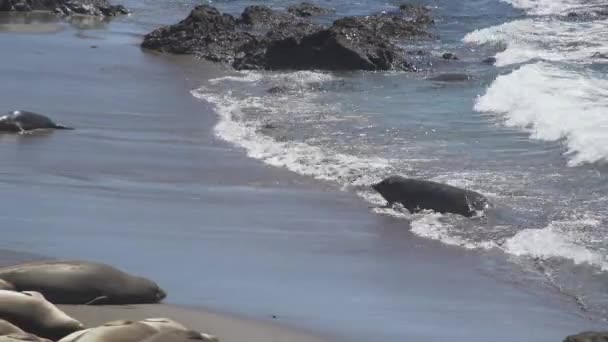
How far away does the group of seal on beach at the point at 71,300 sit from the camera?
543cm

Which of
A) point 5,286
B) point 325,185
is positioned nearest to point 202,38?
point 325,185

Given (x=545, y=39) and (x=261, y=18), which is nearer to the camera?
(x=545, y=39)

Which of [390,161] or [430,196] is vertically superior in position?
[430,196]

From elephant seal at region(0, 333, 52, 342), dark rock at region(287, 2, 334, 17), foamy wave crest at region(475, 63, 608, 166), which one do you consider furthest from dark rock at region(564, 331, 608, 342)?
dark rock at region(287, 2, 334, 17)

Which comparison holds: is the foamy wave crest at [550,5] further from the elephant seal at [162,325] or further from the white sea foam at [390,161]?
the elephant seal at [162,325]

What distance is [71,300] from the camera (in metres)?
6.74

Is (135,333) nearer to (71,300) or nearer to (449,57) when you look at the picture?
(71,300)

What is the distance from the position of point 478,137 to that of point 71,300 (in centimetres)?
809

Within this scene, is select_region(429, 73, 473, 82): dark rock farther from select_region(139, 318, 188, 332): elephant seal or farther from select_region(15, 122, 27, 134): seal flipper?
select_region(139, 318, 188, 332): elephant seal

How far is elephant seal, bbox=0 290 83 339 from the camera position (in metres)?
5.82

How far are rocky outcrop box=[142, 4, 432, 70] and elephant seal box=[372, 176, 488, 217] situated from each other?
31.4 ft

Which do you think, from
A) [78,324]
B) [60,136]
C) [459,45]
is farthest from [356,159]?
[459,45]

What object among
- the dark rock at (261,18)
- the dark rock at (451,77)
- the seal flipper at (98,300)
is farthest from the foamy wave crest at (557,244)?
the dark rock at (261,18)

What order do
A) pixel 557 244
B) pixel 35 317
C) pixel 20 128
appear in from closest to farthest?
pixel 35 317
pixel 557 244
pixel 20 128
